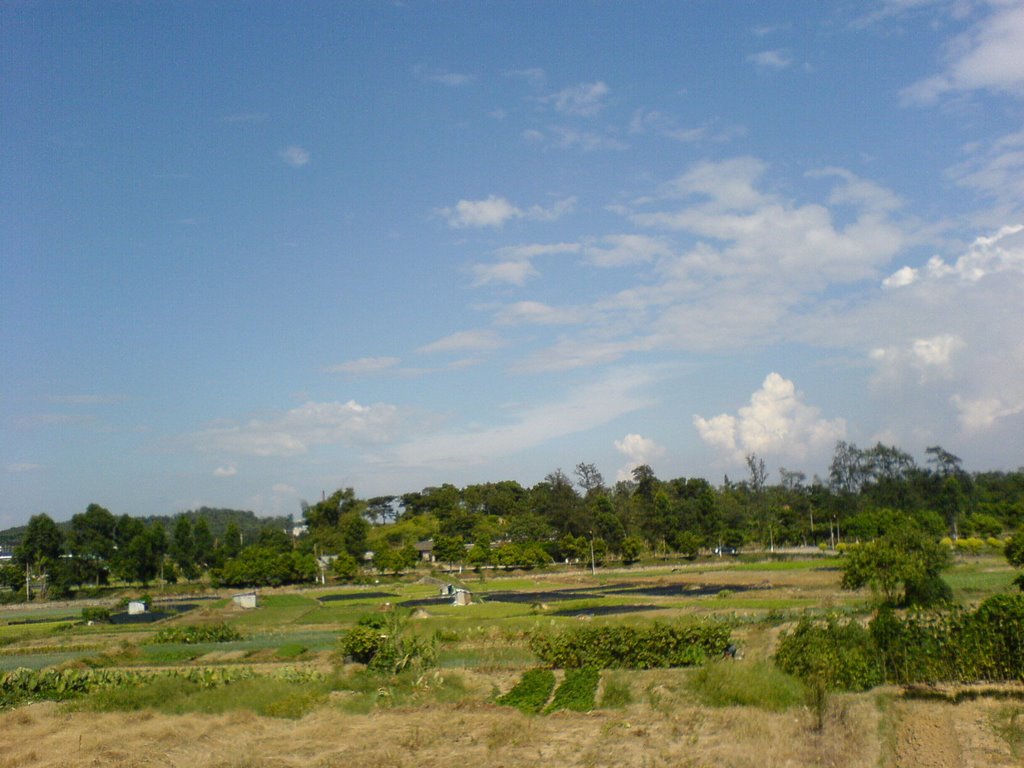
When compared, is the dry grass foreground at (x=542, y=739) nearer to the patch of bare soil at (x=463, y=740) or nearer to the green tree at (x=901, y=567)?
the patch of bare soil at (x=463, y=740)

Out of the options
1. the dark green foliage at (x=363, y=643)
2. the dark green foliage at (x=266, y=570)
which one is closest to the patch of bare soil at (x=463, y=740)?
the dark green foliage at (x=363, y=643)

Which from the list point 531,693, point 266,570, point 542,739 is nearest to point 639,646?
point 531,693

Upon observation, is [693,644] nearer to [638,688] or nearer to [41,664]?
[638,688]

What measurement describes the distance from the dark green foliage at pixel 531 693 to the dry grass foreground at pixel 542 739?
517mm

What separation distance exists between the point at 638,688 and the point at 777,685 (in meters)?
3.80

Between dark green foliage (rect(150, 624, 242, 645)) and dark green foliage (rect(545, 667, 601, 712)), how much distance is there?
1031 inches

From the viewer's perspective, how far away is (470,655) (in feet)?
93.5

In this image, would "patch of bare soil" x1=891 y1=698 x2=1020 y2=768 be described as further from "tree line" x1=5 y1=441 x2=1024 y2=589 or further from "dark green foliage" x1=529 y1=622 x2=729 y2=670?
"tree line" x1=5 y1=441 x2=1024 y2=589

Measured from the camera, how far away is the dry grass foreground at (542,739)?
45.4ft

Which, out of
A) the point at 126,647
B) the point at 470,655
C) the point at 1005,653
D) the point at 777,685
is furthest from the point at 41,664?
the point at 1005,653

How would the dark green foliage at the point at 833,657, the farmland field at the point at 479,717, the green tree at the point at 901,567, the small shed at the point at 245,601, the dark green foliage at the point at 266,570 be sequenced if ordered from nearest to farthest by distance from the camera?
the farmland field at the point at 479,717
the dark green foliage at the point at 833,657
the green tree at the point at 901,567
the small shed at the point at 245,601
the dark green foliage at the point at 266,570

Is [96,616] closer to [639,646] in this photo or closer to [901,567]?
[639,646]

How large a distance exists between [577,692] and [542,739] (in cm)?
366

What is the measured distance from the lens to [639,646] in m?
23.7
